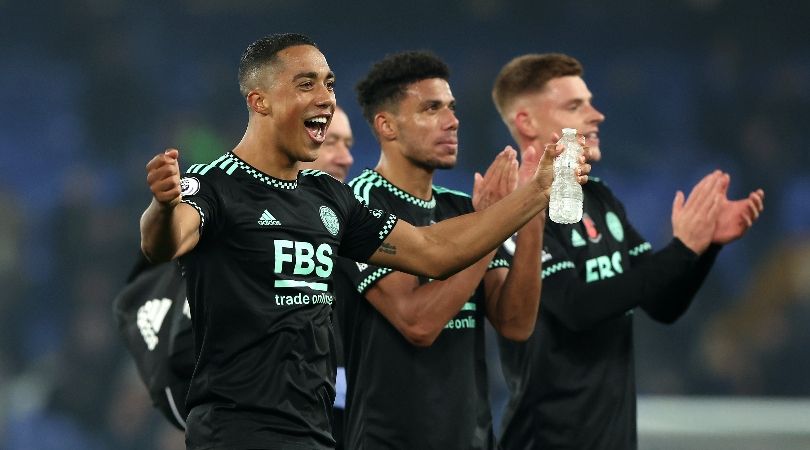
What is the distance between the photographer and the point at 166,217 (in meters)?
2.67

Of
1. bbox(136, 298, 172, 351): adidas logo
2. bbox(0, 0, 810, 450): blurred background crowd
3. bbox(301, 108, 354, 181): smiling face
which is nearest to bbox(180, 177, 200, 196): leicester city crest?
bbox(136, 298, 172, 351): adidas logo

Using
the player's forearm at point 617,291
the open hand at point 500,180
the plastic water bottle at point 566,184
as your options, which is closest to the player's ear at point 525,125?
the player's forearm at point 617,291

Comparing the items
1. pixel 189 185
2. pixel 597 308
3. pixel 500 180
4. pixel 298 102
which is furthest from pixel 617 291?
pixel 189 185

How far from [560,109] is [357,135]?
3.53 m

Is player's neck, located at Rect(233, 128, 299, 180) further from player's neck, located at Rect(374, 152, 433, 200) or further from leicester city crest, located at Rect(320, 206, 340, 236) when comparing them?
player's neck, located at Rect(374, 152, 433, 200)

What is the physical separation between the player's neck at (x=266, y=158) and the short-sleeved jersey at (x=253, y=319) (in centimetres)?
7

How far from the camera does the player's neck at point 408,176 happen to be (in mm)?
4047

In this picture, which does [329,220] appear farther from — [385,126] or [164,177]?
[385,126]

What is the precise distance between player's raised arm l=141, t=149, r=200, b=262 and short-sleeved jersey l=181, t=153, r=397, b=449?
0.09 metres

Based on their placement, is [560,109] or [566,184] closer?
[566,184]

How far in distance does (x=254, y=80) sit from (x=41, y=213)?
4867mm

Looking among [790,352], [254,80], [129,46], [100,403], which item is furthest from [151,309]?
[790,352]

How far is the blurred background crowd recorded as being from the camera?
7.64 meters

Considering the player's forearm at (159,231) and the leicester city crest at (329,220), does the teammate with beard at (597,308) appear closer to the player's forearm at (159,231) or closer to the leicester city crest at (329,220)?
the leicester city crest at (329,220)
